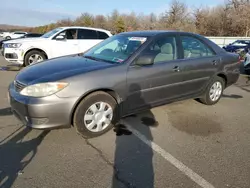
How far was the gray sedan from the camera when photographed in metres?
3.03

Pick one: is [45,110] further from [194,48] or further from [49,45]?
[49,45]

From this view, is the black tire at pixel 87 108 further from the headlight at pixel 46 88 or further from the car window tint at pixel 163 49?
the car window tint at pixel 163 49

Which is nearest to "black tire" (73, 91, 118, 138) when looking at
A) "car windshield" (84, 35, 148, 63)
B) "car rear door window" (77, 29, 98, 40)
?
"car windshield" (84, 35, 148, 63)

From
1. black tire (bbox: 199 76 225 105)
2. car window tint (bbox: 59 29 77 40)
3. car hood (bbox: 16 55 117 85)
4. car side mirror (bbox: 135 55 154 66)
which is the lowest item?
black tire (bbox: 199 76 225 105)

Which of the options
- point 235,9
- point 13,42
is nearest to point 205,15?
point 235,9

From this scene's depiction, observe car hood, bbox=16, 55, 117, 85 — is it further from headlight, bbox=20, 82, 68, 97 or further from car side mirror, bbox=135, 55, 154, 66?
car side mirror, bbox=135, 55, 154, 66

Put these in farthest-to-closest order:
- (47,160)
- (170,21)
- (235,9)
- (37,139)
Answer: (170,21)
(235,9)
(37,139)
(47,160)

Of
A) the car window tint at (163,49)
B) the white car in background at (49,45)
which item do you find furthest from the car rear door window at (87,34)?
Result: the car window tint at (163,49)

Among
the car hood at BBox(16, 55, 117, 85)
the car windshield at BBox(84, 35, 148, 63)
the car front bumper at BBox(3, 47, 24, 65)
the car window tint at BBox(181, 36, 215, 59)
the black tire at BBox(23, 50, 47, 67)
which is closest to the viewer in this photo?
the car hood at BBox(16, 55, 117, 85)

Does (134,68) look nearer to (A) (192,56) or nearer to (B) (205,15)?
(A) (192,56)

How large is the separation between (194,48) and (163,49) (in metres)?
0.87

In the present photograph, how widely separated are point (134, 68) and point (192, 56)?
4.83 feet

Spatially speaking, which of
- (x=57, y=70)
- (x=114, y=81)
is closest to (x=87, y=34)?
(x=57, y=70)

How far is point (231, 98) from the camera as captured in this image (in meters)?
5.77
